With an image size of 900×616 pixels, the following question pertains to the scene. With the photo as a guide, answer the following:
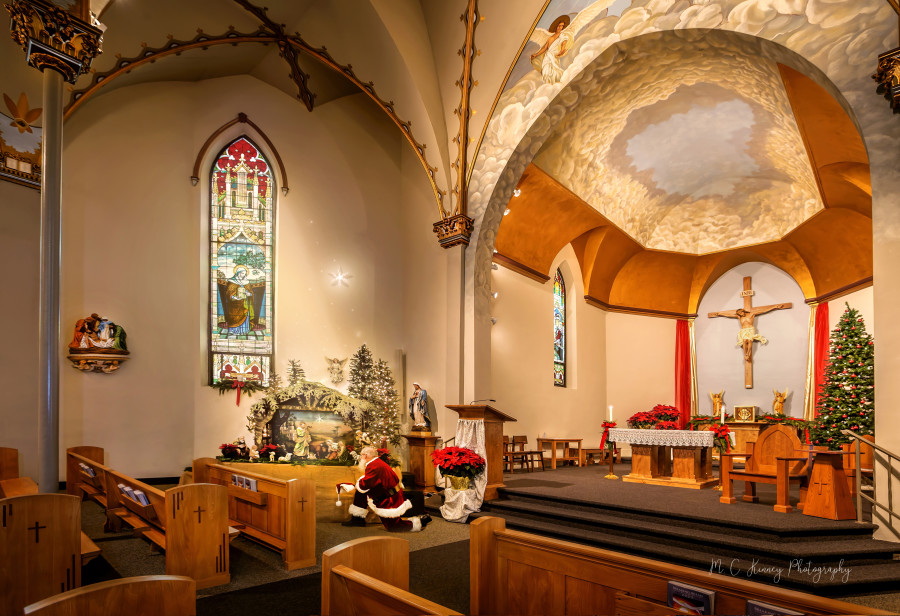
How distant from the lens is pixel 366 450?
8.12 meters

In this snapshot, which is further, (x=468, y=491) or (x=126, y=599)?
(x=468, y=491)

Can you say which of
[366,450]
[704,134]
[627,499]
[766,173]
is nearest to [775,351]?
[766,173]

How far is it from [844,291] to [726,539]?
409 inches

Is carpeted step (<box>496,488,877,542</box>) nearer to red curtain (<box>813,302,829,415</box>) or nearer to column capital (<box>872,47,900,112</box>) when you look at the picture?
column capital (<box>872,47,900,112</box>)

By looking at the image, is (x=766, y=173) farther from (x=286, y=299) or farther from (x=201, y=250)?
(x=201, y=250)

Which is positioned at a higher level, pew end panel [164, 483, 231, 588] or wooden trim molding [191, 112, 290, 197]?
wooden trim molding [191, 112, 290, 197]

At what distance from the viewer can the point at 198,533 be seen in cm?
518

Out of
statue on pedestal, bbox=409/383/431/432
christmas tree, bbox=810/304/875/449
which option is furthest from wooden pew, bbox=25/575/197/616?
christmas tree, bbox=810/304/875/449

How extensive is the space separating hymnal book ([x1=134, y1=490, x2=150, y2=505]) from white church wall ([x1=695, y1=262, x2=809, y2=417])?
14882mm

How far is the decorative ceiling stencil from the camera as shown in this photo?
32.4ft

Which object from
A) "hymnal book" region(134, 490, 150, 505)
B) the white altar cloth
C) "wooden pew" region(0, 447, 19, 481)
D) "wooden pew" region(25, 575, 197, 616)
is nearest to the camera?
"wooden pew" region(25, 575, 197, 616)


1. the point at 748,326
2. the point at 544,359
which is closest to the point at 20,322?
the point at 544,359

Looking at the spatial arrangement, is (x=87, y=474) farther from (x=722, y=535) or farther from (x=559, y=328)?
(x=559, y=328)

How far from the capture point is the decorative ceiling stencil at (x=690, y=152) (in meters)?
9.89
